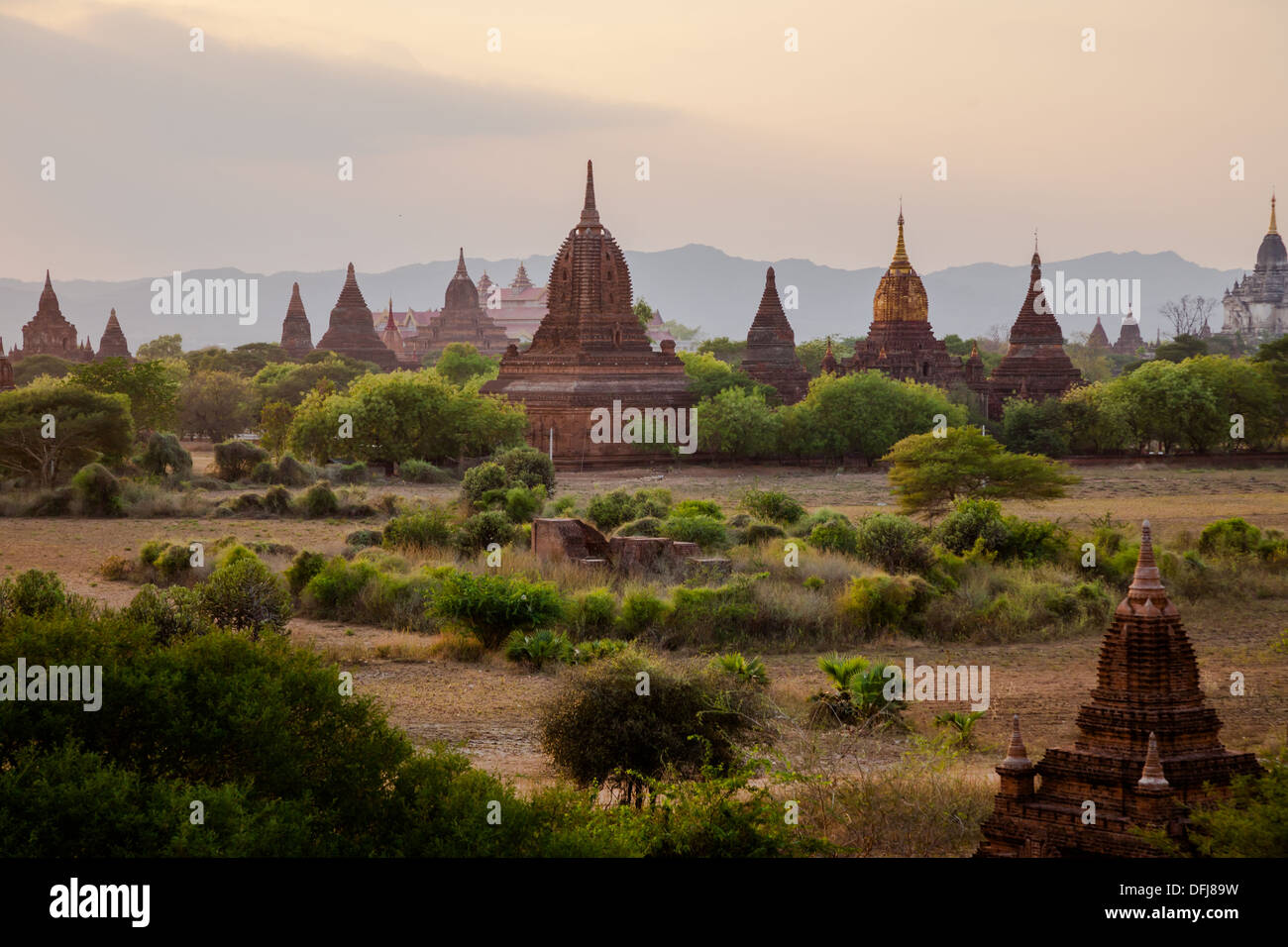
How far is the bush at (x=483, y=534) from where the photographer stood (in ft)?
95.2

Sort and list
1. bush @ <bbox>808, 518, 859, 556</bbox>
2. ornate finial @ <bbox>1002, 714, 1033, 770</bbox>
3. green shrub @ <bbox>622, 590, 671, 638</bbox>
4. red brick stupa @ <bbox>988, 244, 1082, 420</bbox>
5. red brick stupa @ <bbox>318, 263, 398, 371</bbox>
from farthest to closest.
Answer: red brick stupa @ <bbox>318, 263, 398, 371</bbox> < red brick stupa @ <bbox>988, 244, 1082, 420</bbox> < bush @ <bbox>808, 518, 859, 556</bbox> < green shrub @ <bbox>622, 590, 671, 638</bbox> < ornate finial @ <bbox>1002, 714, 1033, 770</bbox>

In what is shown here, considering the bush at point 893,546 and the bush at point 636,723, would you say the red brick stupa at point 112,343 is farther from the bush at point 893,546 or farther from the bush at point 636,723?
the bush at point 636,723

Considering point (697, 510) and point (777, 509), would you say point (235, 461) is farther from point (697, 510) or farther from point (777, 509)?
point (697, 510)

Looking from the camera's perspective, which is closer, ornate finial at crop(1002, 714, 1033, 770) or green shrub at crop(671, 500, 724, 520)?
ornate finial at crop(1002, 714, 1033, 770)

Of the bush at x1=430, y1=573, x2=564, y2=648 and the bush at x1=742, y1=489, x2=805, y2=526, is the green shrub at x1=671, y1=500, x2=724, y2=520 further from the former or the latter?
the bush at x1=430, y1=573, x2=564, y2=648

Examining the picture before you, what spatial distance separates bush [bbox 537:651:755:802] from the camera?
1541 centimetres

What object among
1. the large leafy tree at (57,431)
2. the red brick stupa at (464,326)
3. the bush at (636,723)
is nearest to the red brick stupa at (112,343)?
the red brick stupa at (464,326)

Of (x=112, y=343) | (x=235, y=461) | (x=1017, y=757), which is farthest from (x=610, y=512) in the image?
(x=112, y=343)

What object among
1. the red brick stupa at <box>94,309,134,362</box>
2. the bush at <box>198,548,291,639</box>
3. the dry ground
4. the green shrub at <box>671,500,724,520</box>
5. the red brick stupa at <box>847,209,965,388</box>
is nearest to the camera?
the dry ground

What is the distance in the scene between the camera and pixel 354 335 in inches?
4018

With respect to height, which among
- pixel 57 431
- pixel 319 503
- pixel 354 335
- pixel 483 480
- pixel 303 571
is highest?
Result: pixel 354 335

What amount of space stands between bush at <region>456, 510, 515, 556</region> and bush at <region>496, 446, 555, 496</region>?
763 centimetres

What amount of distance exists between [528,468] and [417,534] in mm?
9223

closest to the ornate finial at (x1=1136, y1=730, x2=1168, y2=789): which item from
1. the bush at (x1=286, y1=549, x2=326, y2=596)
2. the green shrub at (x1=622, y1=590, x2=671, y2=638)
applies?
the green shrub at (x1=622, y1=590, x2=671, y2=638)
